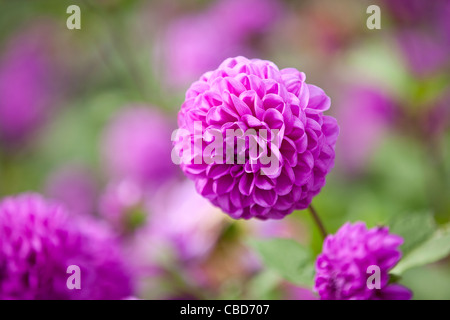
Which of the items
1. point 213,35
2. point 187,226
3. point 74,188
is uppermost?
point 213,35

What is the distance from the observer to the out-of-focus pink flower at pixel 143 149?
124cm

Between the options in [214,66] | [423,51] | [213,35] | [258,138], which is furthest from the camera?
[213,35]

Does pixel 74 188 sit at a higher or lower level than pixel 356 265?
higher

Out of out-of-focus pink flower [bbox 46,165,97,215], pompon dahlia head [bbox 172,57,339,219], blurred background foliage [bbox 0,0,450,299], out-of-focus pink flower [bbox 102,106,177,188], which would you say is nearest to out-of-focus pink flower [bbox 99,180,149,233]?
blurred background foliage [bbox 0,0,450,299]

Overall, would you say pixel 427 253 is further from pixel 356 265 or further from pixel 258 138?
pixel 258 138

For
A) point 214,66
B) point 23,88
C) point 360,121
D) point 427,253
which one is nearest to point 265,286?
point 427,253

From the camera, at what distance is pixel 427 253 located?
1.73ft

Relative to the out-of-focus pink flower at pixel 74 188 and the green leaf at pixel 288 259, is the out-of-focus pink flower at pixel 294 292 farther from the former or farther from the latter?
the out-of-focus pink flower at pixel 74 188

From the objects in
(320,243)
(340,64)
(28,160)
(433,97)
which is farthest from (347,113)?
(28,160)

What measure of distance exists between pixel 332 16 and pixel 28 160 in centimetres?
92

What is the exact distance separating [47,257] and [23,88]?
1.24 metres

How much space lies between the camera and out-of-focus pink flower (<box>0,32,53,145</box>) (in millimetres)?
1688

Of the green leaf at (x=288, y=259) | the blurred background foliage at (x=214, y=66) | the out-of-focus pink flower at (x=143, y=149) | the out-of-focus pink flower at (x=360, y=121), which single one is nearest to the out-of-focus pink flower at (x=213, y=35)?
the blurred background foliage at (x=214, y=66)

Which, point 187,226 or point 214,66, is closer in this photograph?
point 187,226
